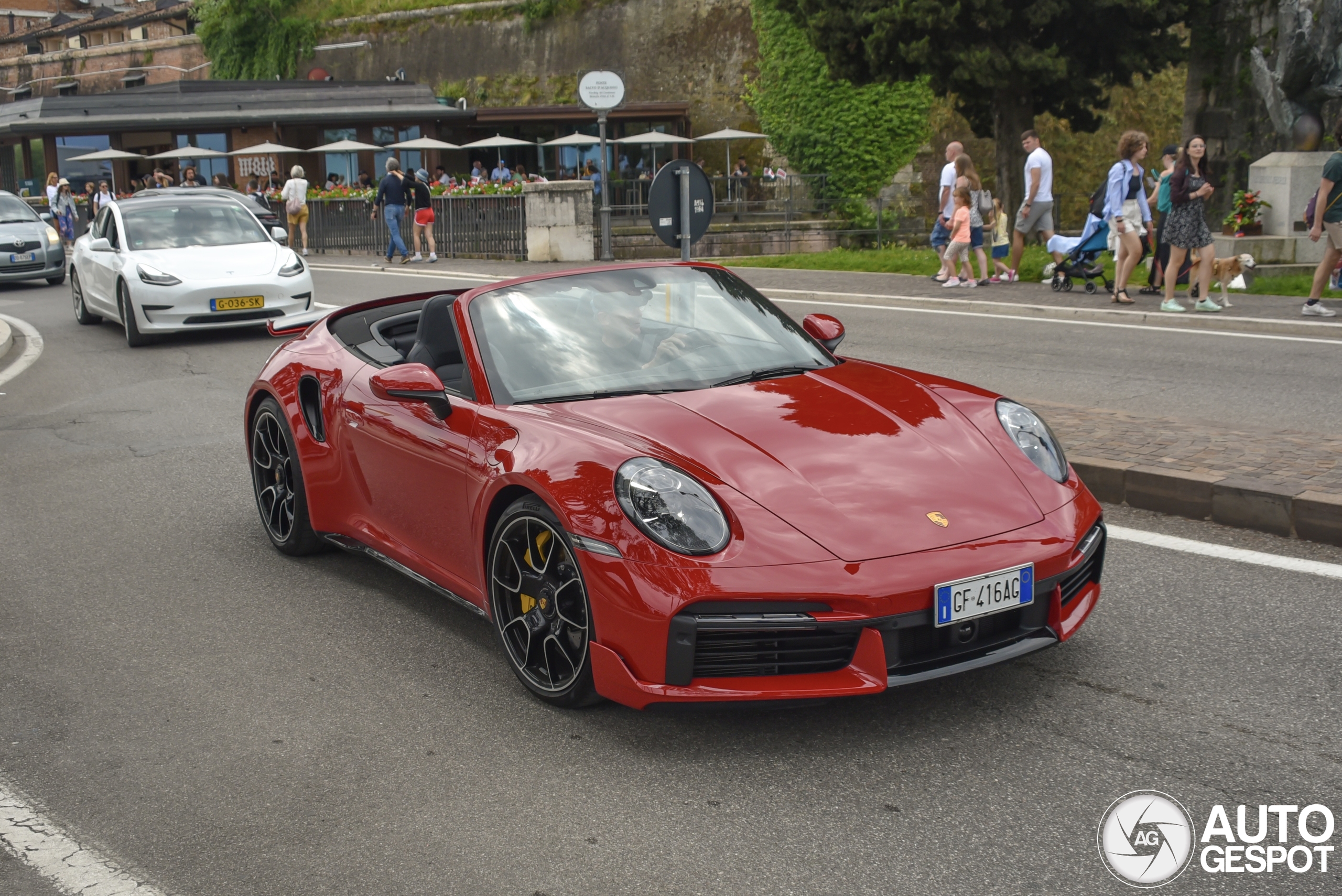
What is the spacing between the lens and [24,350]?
14.3 metres

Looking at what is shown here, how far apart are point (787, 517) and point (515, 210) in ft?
73.2

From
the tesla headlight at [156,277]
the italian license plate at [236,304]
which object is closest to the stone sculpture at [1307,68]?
the italian license plate at [236,304]

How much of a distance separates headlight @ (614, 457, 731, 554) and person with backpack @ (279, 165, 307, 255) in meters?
24.8

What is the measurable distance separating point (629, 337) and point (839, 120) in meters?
36.9

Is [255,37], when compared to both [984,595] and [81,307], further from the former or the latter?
[984,595]

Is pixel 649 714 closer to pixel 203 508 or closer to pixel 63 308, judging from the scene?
pixel 203 508

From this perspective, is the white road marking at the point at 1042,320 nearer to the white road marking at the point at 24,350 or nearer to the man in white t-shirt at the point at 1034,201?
the man in white t-shirt at the point at 1034,201

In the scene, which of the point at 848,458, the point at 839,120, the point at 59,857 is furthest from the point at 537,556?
the point at 839,120

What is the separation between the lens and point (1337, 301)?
1334 cm

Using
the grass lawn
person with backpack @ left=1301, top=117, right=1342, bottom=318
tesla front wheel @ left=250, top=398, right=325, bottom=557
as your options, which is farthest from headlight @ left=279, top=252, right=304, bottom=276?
person with backpack @ left=1301, top=117, right=1342, bottom=318

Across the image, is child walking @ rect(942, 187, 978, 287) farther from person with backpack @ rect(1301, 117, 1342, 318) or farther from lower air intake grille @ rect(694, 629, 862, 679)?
lower air intake grille @ rect(694, 629, 862, 679)

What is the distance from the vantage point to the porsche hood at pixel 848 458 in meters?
3.68

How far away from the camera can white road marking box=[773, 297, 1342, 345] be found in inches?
471

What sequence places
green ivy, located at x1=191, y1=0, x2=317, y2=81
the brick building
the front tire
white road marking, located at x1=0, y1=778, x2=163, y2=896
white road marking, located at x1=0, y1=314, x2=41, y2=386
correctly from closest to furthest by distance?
white road marking, located at x1=0, y1=778, x2=163, y2=896
white road marking, located at x1=0, y1=314, x2=41, y2=386
the front tire
green ivy, located at x1=191, y1=0, x2=317, y2=81
the brick building
